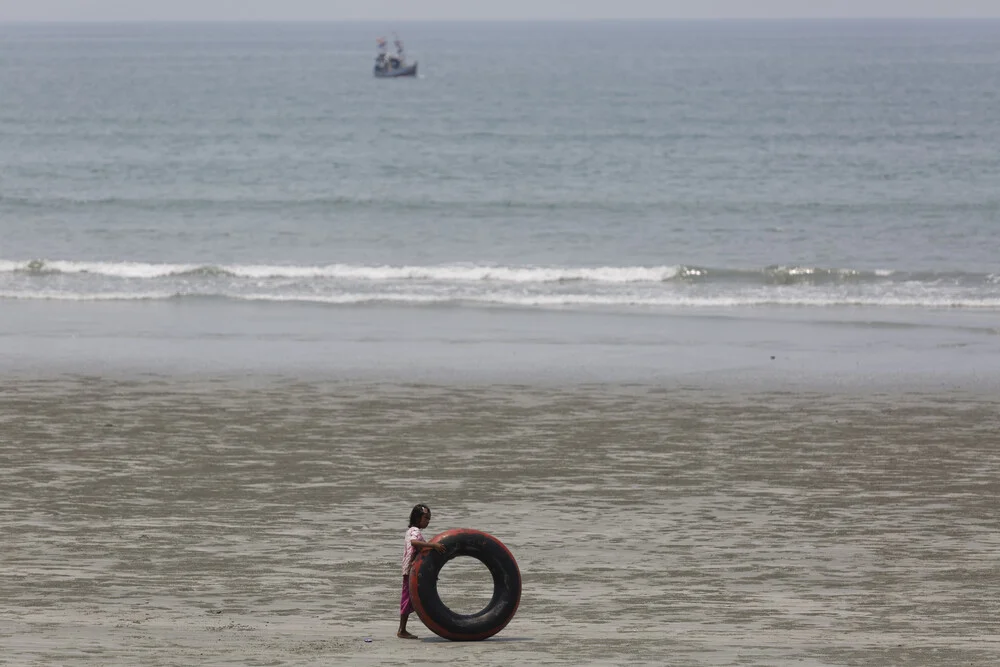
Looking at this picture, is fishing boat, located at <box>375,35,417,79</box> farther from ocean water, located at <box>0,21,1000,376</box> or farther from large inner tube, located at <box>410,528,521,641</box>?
large inner tube, located at <box>410,528,521,641</box>

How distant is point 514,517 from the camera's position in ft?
44.1

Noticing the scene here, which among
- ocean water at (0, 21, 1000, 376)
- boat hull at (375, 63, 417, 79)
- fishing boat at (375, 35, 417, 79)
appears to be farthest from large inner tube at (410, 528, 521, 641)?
boat hull at (375, 63, 417, 79)

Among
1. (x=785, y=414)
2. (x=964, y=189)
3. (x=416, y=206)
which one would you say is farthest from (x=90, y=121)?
(x=785, y=414)

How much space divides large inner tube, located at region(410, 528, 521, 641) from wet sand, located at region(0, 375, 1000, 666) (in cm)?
13

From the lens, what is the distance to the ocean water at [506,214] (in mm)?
27141

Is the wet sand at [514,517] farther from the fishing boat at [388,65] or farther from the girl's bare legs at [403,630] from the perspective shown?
the fishing boat at [388,65]

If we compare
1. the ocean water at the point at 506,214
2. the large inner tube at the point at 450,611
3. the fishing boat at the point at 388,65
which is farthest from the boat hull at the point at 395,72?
the large inner tube at the point at 450,611

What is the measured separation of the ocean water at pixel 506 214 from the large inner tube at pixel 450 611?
526 inches

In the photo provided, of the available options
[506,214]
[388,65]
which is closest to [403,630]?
[506,214]

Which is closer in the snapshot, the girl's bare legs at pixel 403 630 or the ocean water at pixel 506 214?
the girl's bare legs at pixel 403 630

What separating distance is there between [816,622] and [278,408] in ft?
29.3

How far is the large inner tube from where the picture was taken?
10.2 metres

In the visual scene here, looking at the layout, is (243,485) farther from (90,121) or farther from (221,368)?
(90,121)

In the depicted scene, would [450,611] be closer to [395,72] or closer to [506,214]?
[506,214]
